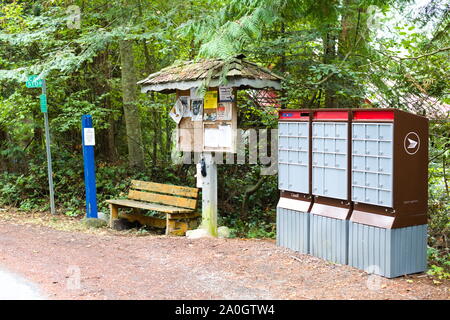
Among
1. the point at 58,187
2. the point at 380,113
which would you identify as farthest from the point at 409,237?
the point at 58,187

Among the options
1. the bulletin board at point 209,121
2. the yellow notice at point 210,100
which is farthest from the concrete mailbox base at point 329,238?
the yellow notice at point 210,100

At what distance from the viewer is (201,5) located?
392 inches

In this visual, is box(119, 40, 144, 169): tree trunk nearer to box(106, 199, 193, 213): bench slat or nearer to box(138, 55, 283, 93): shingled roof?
box(106, 199, 193, 213): bench slat

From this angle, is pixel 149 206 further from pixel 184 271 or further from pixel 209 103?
pixel 184 271

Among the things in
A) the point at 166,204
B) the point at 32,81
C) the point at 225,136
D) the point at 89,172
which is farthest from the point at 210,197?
the point at 32,81

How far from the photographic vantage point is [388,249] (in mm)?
5242

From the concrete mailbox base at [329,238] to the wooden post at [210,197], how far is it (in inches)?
76.2

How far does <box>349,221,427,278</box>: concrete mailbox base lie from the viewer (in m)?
5.26

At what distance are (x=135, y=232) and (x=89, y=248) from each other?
1982mm

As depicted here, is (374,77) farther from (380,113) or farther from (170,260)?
(170,260)

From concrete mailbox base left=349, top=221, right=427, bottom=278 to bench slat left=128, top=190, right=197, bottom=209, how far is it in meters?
3.34

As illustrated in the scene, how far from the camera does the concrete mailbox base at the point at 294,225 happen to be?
6336mm

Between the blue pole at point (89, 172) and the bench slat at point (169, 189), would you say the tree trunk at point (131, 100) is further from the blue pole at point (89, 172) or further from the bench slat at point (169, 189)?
the bench slat at point (169, 189)

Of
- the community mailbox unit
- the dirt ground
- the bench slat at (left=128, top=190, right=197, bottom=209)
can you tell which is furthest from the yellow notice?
the dirt ground
